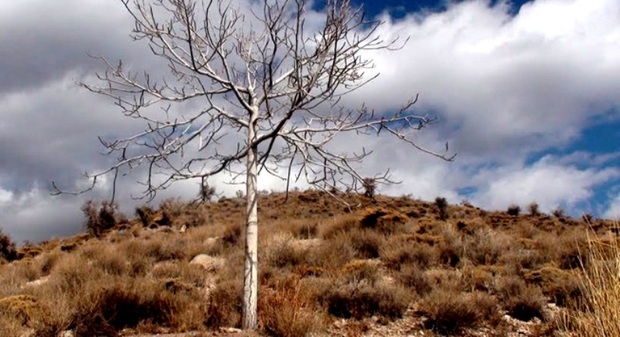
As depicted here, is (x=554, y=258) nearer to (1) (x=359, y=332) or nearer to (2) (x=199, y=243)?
(1) (x=359, y=332)

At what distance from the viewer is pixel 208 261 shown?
1458 cm

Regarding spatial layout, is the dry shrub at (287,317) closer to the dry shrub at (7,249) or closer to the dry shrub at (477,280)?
the dry shrub at (477,280)

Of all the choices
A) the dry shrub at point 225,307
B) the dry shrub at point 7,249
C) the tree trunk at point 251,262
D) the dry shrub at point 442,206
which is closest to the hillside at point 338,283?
the dry shrub at point 225,307

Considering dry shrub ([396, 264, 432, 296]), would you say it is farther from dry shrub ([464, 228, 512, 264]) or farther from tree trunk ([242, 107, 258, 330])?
tree trunk ([242, 107, 258, 330])

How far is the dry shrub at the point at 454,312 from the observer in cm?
895

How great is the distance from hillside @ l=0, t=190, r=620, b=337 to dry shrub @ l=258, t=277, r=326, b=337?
21 millimetres

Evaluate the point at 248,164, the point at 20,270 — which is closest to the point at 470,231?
the point at 248,164

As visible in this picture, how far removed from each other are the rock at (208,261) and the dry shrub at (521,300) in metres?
6.68

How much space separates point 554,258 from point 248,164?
7.93 metres

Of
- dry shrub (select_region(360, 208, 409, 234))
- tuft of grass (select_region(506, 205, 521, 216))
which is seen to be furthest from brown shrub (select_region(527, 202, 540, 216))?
dry shrub (select_region(360, 208, 409, 234))

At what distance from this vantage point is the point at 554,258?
1279 centimetres

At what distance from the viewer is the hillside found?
8.43 metres

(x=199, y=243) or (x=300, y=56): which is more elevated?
(x=300, y=56)

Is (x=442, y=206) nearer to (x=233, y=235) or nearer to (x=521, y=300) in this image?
(x=233, y=235)
